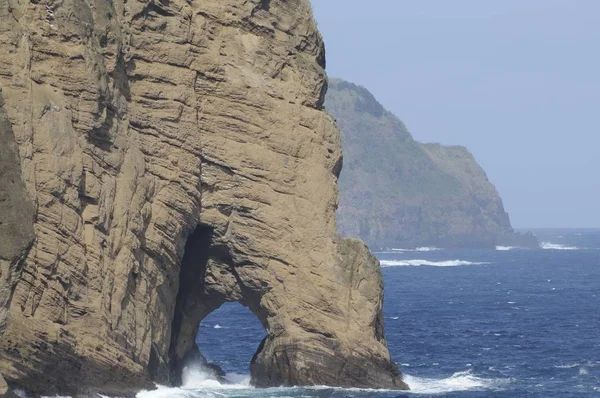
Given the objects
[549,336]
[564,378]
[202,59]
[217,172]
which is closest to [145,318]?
[217,172]

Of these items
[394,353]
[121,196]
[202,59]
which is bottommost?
[394,353]

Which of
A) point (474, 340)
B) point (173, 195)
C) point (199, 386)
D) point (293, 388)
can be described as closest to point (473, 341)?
point (474, 340)

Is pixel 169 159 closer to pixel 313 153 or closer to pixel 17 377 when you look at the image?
pixel 313 153

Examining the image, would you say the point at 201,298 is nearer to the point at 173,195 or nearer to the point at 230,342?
the point at 173,195

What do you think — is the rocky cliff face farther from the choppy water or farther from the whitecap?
the whitecap

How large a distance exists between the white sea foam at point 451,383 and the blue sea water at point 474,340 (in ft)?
0.15

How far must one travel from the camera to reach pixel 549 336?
80.4 m

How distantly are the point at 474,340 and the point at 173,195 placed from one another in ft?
90.7

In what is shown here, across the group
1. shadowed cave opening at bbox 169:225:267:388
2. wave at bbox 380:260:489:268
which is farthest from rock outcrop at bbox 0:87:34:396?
wave at bbox 380:260:489:268

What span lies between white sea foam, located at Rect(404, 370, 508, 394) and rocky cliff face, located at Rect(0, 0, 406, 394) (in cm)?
186

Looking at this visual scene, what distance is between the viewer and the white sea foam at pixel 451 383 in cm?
6057

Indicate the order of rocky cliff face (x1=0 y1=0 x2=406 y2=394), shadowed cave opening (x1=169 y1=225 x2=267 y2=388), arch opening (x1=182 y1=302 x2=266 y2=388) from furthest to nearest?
arch opening (x1=182 y1=302 x2=266 y2=388) < shadowed cave opening (x1=169 y1=225 x2=267 y2=388) < rocky cliff face (x1=0 y1=0 x2=406 y2=394)

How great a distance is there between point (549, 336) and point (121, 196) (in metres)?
34.8

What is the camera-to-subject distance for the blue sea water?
60.7 m
